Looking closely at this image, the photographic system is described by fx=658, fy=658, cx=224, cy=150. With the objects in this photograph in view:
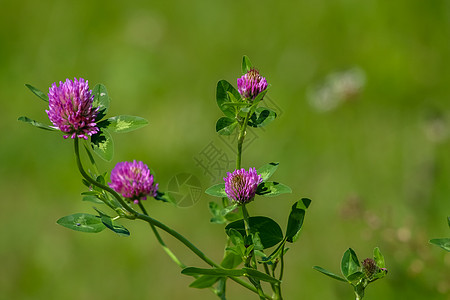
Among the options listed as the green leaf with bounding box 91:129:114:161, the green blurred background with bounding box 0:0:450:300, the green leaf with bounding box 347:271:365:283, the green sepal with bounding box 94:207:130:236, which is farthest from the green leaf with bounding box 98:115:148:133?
the green blurred background with bounding box 0:0:450:300

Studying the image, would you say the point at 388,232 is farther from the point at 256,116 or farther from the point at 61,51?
the point at 61,51

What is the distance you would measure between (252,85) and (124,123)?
0.18 meters

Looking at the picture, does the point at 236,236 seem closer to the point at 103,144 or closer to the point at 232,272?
the point at 232,272

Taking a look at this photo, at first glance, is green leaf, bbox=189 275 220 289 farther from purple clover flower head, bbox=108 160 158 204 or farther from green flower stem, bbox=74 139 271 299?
purple clover flower head, bbox=108 160 158 204

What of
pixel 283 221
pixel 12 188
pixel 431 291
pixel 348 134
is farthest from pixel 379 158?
pixel 12 188

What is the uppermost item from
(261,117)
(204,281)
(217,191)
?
(261,117)

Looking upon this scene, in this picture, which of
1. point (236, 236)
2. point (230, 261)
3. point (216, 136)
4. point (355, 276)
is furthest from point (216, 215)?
point (216, 136)

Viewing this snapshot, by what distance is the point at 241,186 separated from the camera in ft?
2.73

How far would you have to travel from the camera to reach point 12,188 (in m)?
2.78

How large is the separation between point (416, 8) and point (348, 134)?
0.71 m

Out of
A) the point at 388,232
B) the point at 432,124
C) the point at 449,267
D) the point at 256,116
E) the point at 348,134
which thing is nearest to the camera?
the point at 256,116

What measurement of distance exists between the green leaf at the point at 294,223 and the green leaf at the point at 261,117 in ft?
0.40

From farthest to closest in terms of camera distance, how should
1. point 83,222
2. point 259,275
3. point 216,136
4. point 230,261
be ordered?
point 216,136 < point 230,261 < point 83,222 < point 259,275

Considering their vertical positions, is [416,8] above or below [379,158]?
above
